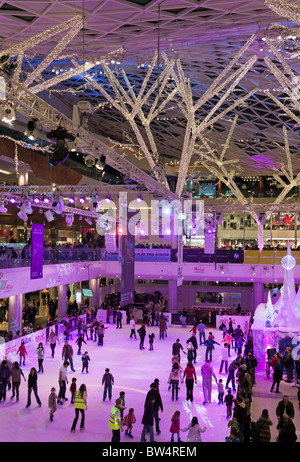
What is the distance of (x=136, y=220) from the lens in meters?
34.6

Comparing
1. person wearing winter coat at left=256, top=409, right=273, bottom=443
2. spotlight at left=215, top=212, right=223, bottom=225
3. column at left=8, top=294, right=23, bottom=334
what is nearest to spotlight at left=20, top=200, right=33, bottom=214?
column at left=8, top=294, right=23, bottom=334

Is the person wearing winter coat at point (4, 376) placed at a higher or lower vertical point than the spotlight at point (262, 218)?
lower

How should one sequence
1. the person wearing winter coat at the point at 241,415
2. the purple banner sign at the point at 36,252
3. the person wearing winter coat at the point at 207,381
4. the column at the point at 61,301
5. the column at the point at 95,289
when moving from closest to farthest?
the person wearing winter coat at the point at 241,415 < the person wearing winter coat at the point at 207,381 < the purple banner sign at the point at 36,252 < the column at the point at 61,301 < the column at the point at 95,289

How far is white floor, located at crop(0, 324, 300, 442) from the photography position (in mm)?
9703

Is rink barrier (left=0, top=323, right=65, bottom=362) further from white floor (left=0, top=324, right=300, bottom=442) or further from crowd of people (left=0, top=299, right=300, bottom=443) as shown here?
white floor (left=0, top=324, right=300, bottom=442)

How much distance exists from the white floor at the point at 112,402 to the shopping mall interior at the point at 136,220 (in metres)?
0.06

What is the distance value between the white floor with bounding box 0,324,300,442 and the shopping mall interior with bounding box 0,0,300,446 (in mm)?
60

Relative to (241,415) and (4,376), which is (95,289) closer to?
(4,376)

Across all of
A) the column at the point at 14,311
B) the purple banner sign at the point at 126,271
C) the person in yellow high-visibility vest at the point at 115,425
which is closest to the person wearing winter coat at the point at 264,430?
the person in yellow high-visibility vest at the point at 115,425

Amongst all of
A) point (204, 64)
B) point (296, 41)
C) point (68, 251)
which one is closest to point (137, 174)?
point (204, 64)

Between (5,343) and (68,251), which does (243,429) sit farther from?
(68,251)

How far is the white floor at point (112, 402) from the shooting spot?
31.8 ft

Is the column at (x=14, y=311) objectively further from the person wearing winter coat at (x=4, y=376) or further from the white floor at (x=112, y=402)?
the person wearing winter coat at (x=4, y=376)

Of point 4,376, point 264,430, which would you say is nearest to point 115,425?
point 264,430
